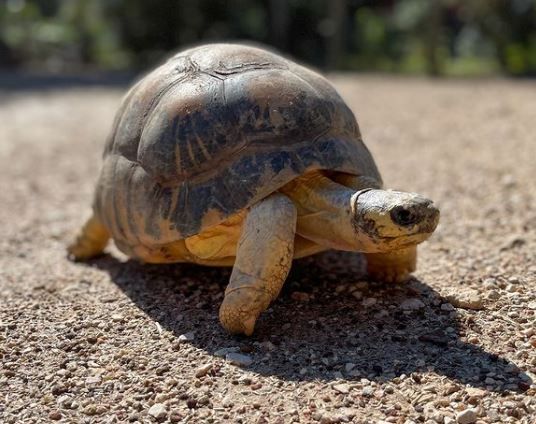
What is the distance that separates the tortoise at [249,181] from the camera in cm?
340

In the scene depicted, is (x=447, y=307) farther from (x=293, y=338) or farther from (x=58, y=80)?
(x=58, y=80)

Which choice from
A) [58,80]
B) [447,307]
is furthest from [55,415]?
[58,80]

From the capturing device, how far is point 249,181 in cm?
352

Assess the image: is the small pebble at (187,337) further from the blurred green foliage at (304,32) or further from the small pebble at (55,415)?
the blurred green foliage at (304,32)

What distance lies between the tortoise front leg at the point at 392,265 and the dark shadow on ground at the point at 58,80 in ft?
50.8

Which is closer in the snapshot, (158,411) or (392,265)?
(158,411)

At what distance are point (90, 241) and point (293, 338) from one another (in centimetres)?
221

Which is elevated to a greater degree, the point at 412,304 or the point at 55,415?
the point at 412,304

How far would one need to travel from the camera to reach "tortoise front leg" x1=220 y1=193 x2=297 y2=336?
134 inches

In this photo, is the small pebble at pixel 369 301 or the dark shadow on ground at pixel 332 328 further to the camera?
the small pebble at pixel 369 301

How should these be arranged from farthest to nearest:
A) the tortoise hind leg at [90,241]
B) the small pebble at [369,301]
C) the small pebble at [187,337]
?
the tortoise hind leg at [90,241] → the small pebble at [369,301] → the small pebble at [187,337]

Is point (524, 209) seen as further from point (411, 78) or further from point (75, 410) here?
point (411, 78)

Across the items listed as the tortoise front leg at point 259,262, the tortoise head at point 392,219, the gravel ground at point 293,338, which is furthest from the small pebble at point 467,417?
the tortoise front leg at point 259,262

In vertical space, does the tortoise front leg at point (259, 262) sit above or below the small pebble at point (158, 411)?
above
